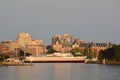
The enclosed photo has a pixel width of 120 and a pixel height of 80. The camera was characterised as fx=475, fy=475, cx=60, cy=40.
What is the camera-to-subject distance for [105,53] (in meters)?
134

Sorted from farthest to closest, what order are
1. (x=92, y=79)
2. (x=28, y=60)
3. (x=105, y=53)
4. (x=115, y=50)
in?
(x=28, y=60) → (x=105, y=53) → (x=115, y=50) → (x=92, y=79)

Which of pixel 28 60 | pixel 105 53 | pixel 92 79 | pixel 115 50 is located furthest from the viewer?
pixel 28 60

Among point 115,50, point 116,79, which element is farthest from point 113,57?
point 116,79

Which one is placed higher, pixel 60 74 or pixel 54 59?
pixel 54 59

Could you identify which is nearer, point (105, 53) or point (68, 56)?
point (105, 53)

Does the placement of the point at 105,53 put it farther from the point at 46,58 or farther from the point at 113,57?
the point at 46,58

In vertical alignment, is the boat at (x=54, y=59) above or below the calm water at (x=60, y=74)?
above

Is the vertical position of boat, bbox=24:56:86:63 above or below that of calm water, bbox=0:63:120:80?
above

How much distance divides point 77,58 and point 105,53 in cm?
4949

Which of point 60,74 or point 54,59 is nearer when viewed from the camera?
point 60,74

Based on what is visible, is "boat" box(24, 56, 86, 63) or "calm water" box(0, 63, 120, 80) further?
"boat" box(24, 56, 86, 63)

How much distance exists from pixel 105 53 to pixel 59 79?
81.0 m

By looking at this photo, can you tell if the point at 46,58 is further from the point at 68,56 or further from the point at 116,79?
the point at 116,79

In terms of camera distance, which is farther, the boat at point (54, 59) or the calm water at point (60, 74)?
the boat at point (54, 59)
